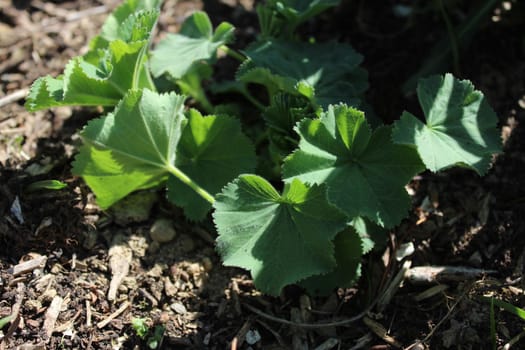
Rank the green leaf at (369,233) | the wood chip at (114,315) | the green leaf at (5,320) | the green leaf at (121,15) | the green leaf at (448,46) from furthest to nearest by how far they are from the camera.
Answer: the green leaf at (448,46)
the green leaf at (121,15)
the green leaf at (369,233)
the wood chip at (114,315)
the green leaf at (5,320)

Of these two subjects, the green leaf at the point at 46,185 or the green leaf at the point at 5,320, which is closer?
the green leaf at the point at 5,320

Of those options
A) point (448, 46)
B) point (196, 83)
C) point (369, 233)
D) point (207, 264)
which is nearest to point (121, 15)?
point (196, 83)

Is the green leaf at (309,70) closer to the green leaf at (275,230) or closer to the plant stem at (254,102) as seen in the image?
the plant stem at (254,102)

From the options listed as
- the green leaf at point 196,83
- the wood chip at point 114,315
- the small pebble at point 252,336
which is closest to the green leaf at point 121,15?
the green leaf at point 196,83

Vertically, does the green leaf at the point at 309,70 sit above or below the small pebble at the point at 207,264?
above

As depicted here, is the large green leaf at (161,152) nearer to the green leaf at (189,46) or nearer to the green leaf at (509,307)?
the green leaf at (189,46)

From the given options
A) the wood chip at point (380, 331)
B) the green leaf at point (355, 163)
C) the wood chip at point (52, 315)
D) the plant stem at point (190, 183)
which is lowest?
the wood chip at point (52, 315)

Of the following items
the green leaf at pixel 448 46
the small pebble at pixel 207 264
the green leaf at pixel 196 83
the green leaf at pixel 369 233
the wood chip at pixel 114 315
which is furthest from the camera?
the green leaf at pixel 448 46

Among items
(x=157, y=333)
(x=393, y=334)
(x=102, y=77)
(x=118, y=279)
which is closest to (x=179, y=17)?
(x=102, y=77)
